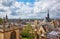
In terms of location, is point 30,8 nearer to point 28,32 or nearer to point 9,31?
point 28,32

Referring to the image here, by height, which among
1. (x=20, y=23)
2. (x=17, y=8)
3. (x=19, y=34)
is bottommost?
(x=19, y=34)

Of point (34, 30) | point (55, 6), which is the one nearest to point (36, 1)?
point (55, 6)

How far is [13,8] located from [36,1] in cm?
52

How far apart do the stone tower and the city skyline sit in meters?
0.23

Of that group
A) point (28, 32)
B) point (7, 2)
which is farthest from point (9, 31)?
point (7, 2)

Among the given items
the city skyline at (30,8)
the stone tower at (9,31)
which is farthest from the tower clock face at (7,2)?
the stone tower at (9,31)

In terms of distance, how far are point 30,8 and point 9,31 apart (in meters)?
0.67

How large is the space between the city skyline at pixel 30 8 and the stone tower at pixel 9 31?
0.74 ft

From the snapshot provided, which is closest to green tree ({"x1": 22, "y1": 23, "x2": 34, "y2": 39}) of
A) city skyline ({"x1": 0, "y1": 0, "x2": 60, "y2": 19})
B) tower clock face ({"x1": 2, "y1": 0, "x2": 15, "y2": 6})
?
city skyline ({"x1": 0, "y1": 0, "x2": 60, "y2": 19})

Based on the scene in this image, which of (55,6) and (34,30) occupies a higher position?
(55,6)

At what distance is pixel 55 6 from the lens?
121 inches

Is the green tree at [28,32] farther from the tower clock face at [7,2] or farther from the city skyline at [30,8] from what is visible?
the tower clock face at [7,2]

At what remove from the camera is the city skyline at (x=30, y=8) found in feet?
9.93

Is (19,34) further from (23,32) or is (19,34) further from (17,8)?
(17,8)
